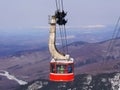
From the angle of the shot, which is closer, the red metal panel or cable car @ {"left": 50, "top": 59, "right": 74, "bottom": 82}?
the red metal panel

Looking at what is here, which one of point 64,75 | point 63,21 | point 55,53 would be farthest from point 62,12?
point 64,75

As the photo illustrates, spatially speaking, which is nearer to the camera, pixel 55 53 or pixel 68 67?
pixel 55 53

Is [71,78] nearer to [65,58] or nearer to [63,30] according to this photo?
[65,58]

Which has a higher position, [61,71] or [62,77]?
[62,77]

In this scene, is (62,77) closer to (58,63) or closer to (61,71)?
(58,63)

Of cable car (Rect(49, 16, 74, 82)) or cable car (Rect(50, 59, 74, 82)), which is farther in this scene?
cable car (Rect(50, 59, 74, 82))

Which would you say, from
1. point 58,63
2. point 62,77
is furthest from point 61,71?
point 62,77

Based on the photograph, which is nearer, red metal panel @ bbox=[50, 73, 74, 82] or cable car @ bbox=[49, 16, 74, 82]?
cable car @ bbox=[49, 16, 74, 82]

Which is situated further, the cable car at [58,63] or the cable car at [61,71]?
the cable car at [61,71]
